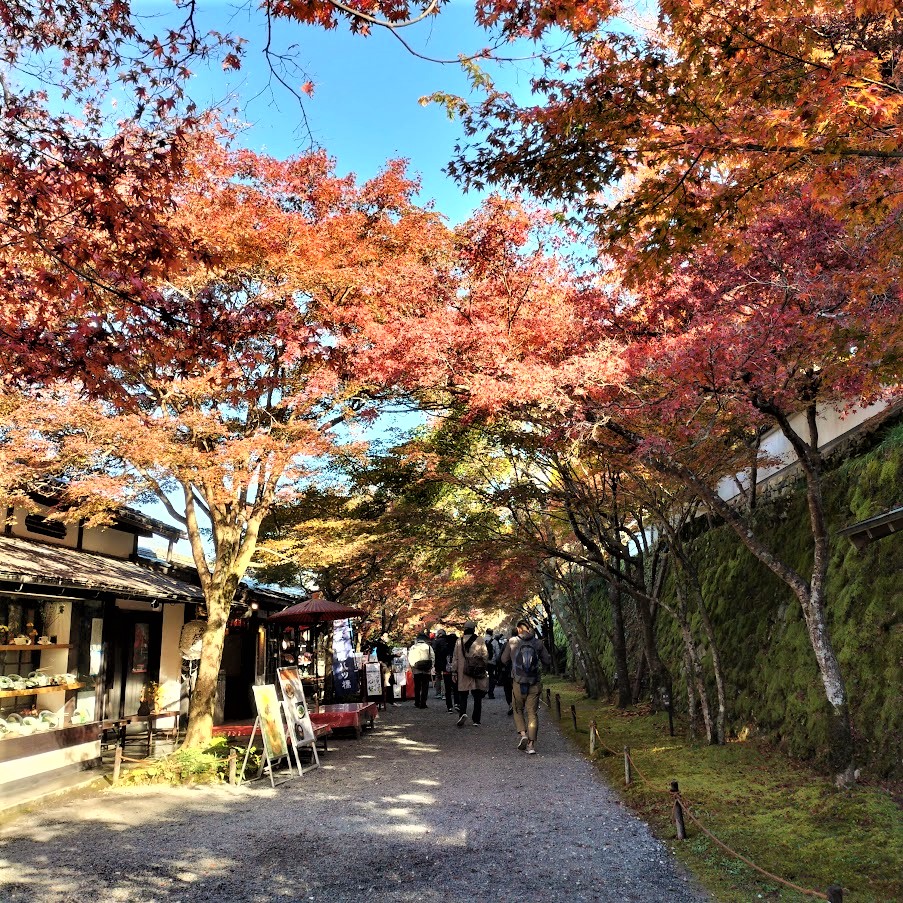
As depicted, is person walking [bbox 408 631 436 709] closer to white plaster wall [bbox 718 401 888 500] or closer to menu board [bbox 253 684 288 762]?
white plaster wall [bbox 718 401 888 500]

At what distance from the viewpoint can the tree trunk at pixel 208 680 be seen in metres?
11.9

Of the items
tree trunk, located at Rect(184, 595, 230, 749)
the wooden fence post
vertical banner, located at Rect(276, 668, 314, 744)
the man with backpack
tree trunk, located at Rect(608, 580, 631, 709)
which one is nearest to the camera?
the wooden fence post

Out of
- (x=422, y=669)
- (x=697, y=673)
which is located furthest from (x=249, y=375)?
(x=422, y=669)

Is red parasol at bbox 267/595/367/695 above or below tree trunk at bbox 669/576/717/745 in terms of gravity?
above

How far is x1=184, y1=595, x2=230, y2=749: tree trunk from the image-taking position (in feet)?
39.1

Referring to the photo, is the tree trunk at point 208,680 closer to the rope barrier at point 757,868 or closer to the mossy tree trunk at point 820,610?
the rope barrier at point 757,868

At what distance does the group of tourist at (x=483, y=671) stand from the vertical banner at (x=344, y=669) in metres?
2.55

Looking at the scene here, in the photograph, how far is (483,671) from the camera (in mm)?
16266

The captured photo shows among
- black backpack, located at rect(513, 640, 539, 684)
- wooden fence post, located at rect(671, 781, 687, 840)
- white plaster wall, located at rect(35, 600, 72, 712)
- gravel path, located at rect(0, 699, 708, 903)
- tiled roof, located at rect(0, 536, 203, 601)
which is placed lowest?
gravel path, located at rect(0, 699, 708, 903)

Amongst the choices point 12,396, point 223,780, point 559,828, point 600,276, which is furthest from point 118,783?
point 600,276

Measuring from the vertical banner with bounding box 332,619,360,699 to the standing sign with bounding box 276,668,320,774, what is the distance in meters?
7.21

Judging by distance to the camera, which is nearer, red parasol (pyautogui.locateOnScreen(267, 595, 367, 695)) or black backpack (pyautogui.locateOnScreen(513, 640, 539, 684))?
black backpack (pyautogui.locateOnScreen(513, 640, 539, 684))

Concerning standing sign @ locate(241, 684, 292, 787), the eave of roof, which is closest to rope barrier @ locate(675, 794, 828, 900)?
the eave of roof

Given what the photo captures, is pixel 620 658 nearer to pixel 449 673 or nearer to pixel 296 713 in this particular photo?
pixel 449 673
